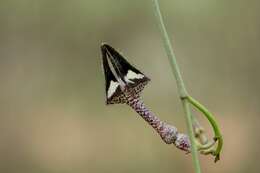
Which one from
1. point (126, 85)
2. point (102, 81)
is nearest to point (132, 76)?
point (126, 85)

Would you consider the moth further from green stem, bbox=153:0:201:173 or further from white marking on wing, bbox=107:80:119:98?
green stem, bbox=153:0:201:173

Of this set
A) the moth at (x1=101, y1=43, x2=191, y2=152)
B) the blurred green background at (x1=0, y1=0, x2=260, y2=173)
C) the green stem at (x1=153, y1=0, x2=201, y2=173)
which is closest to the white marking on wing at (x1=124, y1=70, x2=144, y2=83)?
the moth at (x1=101, y1=43, x2=191, y2=152)

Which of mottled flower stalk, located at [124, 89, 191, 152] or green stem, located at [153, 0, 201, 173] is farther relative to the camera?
mottled flower stalk, located at [124, 89, 191, 152]

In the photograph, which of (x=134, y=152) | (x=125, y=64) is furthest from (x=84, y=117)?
(x=125, y=64)

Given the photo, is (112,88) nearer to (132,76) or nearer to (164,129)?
(132,76)

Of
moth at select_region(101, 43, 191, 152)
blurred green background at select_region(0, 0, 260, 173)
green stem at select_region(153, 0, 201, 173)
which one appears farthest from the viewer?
blurred green background at select_region(0, 0, 260, 173)

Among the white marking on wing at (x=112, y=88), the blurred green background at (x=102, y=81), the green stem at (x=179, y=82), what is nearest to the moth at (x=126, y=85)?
the white marking on wing at (x=112, y=88)

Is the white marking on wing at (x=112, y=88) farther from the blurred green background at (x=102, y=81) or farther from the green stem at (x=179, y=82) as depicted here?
the blurred green background at (x=102, y=81)
